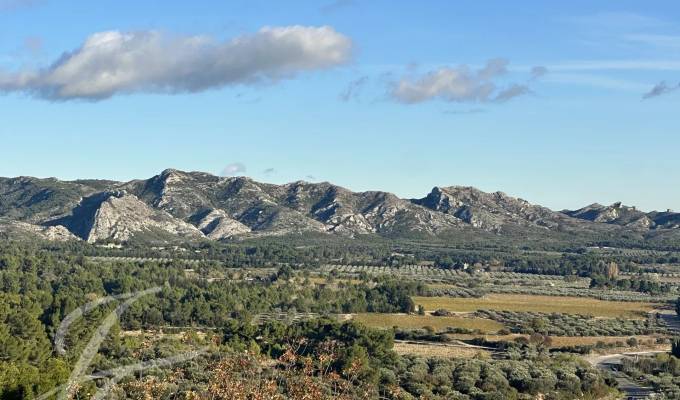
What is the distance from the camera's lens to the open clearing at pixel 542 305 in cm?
11431

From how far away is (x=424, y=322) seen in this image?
3952 inches

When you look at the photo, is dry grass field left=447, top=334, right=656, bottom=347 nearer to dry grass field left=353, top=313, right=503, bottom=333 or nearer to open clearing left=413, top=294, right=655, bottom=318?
dry grass field left=353, top=313, right=503, bottom=333

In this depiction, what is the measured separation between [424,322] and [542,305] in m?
28.5

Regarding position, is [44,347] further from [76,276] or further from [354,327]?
[76,276]

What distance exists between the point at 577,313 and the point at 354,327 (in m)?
52.6

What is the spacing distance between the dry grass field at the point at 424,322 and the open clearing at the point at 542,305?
997 centimetres

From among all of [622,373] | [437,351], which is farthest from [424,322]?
[622,373]

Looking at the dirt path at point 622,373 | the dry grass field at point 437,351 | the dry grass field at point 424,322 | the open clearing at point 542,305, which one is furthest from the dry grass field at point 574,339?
the open clearing at point 542,305

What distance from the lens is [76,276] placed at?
106625 mm

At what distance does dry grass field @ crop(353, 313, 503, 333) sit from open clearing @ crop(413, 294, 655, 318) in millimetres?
9966

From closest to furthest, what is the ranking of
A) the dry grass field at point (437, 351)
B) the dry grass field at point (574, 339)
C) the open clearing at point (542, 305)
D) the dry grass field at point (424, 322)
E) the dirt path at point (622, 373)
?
the dirt path at point (622, 373) → the dry grass field at point (437, 351) → the dry grass field at point (574, 339) → the dry grass field at point (424, 322) → the open clearing at point (542, 305)

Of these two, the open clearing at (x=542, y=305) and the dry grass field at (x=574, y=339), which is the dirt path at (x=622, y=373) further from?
the open clearing at (x=542, y=305)

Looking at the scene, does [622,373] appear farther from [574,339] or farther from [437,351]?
[574,339]

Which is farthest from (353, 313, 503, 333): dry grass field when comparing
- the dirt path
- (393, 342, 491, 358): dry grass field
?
the dirt path
